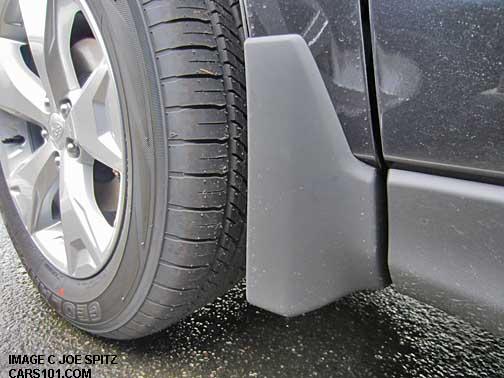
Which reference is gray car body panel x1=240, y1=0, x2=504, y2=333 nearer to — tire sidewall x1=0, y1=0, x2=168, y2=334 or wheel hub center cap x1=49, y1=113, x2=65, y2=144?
tire sidewall x1=0, y1=0, x2=168, y2=334

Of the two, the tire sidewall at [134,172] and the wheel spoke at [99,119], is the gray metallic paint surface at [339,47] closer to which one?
the tire sidewall at [134,172]

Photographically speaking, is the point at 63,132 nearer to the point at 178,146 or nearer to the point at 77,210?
the point at 77,210

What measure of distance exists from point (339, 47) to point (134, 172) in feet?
1.58

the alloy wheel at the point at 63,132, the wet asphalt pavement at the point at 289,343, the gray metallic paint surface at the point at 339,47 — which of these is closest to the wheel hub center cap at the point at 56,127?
the alloy wheel at the point at 63,132

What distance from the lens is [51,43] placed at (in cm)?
124

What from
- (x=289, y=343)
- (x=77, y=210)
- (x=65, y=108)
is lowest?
(x=289, y=343)

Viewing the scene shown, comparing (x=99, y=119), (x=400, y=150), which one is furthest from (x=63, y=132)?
(x=400, y=150)

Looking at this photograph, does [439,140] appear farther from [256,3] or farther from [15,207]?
[15,207]

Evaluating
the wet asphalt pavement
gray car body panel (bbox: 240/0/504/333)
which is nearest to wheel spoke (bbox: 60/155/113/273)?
the wet asphalt pavement

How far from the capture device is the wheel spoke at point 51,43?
3.95 ft

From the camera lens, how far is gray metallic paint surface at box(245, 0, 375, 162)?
76 cm

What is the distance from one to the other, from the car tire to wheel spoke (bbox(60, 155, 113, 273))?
0.17 meters

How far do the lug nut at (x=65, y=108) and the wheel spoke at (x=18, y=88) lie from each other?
3.8 inches

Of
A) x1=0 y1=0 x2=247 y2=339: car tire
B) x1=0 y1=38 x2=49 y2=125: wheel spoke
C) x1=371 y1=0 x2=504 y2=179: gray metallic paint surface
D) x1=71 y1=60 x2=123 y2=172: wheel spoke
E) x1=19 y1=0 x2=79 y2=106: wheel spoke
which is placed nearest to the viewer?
x1=371 y1=0 x2=504 y2=179: gray metallic paint surface
